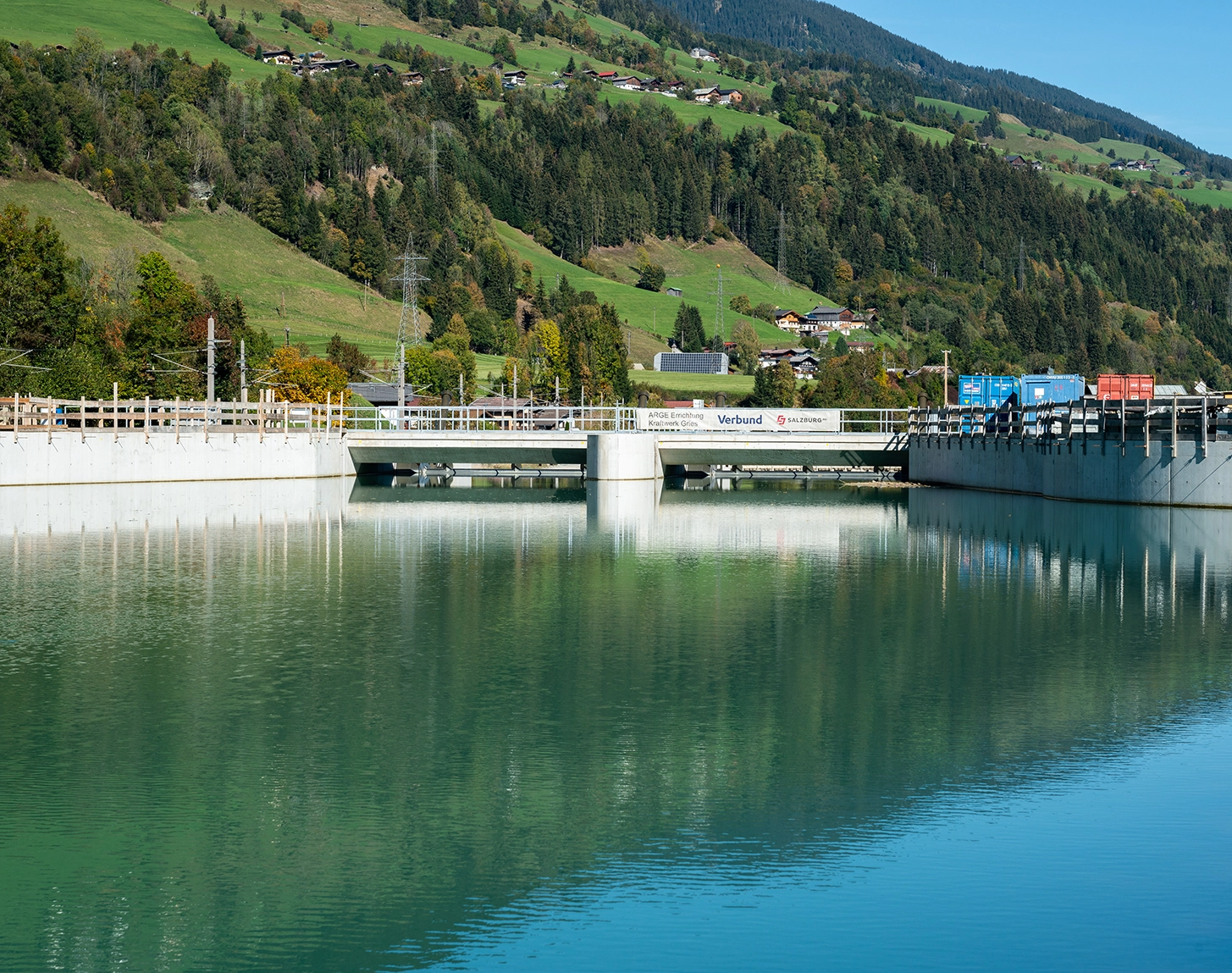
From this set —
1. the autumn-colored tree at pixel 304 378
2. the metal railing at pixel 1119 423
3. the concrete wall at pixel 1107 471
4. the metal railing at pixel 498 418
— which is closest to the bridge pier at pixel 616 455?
the metal railing at pixel 498 418

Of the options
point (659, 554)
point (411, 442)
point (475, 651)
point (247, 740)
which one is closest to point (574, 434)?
point (411, 442)

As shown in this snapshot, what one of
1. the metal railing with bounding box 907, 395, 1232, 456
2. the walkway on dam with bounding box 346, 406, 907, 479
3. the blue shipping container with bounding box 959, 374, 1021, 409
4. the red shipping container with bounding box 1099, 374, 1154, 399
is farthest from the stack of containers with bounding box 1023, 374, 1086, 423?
the metal railing with bounding box 907, 395, 1232, 456

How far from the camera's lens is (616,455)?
81.0 metres

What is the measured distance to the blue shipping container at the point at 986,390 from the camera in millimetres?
97500

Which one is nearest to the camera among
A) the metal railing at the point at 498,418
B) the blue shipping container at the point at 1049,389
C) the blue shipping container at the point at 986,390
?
the metal railing at the point at 498,418

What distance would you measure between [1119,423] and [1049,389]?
1584 inches

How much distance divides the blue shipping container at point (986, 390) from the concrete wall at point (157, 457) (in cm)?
4396

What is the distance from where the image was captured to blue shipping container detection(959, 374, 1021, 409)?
9750 centimetres

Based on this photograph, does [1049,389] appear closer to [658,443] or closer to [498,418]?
[658,443]

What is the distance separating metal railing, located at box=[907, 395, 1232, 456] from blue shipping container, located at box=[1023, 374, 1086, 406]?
1825 centimetres

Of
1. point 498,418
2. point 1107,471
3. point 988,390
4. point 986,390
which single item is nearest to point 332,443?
point 498,418

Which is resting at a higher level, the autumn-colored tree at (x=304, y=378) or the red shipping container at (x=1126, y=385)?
the autumn-colored tree at (x=304, y=378)

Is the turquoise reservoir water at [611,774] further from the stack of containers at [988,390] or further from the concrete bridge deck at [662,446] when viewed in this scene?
the stack of containers at [988,390]

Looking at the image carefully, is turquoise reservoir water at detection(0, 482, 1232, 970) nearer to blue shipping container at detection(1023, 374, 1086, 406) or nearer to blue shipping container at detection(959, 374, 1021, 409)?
blue shipping container at detection(1023, 374, 1086, 406)
